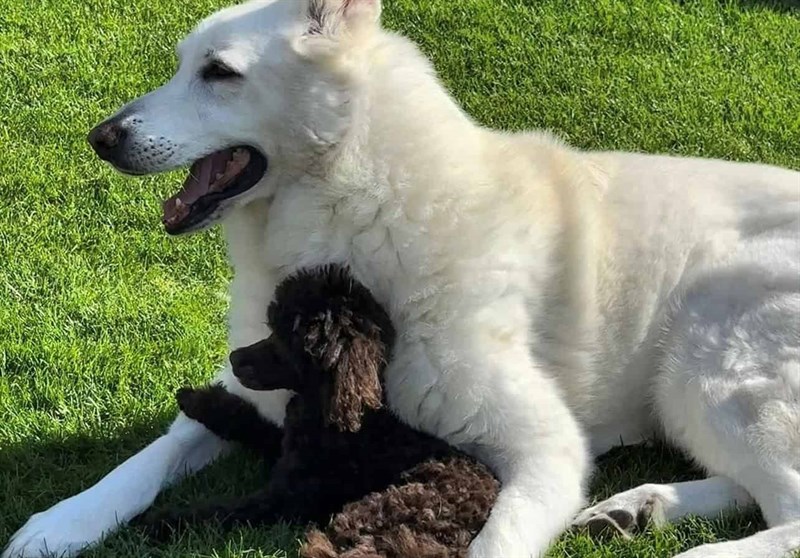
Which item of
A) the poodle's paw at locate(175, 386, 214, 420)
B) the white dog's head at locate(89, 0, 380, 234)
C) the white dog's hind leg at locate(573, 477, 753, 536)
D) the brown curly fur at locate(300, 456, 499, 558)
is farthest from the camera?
the poodle's paw at locate(175, 386, 214, 420)

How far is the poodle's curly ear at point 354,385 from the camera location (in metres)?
2.84

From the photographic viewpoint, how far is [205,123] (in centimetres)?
319

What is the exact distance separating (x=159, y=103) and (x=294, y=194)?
54 cm

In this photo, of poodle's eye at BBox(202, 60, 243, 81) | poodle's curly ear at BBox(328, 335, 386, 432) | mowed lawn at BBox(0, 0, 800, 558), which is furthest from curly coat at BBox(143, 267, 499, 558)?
poodle's eye at BBox(202, 60, 243, 81)

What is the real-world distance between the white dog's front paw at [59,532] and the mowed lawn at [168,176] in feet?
0.26

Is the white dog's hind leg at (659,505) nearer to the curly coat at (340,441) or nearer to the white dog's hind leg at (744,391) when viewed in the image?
the white dog's hind leg at (744,391)

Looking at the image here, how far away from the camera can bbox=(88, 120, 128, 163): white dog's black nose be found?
320 cm

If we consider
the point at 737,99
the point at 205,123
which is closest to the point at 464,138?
the point at 205,123

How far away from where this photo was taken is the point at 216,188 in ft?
10.6

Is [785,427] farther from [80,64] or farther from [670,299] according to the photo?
[80,64]

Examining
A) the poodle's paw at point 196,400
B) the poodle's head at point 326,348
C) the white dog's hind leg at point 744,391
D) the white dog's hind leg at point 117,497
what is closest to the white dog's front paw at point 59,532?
the white dog's hind leg at point 117,497

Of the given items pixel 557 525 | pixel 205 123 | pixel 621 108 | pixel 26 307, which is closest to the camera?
pixel 557 525

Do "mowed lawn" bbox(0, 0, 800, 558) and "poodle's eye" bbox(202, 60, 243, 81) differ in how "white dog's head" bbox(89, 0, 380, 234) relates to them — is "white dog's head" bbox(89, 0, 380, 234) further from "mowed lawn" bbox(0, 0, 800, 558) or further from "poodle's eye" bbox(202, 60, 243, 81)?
"mowed lawn" bbox(0, 0, 800, 558)

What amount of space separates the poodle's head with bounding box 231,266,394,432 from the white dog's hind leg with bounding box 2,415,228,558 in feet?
1.78
